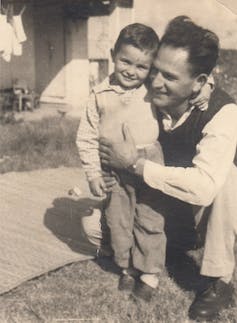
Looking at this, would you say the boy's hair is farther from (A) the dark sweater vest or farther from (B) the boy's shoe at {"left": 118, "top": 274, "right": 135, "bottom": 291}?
(B) the boy's shoe at {"left": 118, "top": 274, "right": 135, "bottom": 291}

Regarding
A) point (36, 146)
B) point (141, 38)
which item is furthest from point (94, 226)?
point (36, 146)

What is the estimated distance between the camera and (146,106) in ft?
7.19

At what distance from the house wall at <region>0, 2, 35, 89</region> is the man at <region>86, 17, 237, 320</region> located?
6837 mm

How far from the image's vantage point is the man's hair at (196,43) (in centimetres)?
204

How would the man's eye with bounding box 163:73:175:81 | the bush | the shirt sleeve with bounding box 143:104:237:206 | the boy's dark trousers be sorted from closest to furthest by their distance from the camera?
the shirt sleeve with bounding box 143:104:237:206
the man's eye with bounding box 163:73:175:81
the boy's dark trousers
the bush

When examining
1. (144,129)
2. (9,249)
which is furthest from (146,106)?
(9,249)

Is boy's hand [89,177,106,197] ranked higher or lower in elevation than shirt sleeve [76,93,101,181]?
lower

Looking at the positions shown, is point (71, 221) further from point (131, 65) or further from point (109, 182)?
point (131, 65)

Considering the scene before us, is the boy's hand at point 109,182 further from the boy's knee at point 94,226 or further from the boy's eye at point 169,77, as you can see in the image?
the boy's eye at point 169,77

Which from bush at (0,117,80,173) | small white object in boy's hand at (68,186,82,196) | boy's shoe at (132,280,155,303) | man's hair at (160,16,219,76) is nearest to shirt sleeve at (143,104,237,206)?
man's hair at (160,16,219,76)

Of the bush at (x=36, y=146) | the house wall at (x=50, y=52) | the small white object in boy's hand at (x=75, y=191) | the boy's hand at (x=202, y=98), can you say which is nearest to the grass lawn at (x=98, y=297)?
the boy's hand at (x=202, y=98)

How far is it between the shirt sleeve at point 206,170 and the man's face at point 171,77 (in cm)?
17

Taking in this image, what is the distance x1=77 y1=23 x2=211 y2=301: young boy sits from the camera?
2152 mm

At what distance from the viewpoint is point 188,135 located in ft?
7.27
